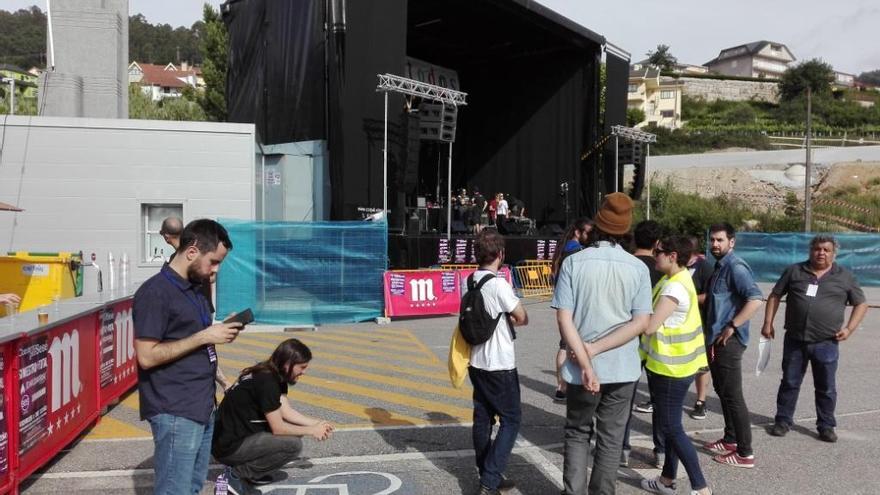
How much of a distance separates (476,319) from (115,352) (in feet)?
13.0

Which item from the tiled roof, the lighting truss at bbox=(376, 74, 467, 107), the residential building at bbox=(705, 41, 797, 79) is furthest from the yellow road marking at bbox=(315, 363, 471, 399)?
the residential building at bbox=(705, 41, 797, 79)

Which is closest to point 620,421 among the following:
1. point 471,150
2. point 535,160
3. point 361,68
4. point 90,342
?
point 90,342

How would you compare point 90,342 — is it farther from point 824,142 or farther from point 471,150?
point 824,142

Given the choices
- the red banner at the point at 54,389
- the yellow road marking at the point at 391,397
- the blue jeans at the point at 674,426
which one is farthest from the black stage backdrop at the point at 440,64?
the blue jeans at the point at 674,426

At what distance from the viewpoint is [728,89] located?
88.8 metres

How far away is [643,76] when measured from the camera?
287 ft

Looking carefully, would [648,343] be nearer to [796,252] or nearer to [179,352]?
[179,352]

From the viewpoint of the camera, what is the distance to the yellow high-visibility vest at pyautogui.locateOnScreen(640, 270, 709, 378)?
4.51 m

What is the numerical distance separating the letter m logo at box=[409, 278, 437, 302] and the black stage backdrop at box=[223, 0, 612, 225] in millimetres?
3071

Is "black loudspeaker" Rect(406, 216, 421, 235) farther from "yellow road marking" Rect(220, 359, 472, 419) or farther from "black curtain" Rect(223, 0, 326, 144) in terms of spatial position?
"yellow road marking" Rect(220, 359, 472, 419)

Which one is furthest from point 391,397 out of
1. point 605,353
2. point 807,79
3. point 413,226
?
point 807,79

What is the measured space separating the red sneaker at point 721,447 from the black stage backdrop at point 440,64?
11.4 metres

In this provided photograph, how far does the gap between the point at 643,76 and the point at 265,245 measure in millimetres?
83249

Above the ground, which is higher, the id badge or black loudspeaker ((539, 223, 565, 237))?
black loudspeaker ((539, 223, 565, 237))
